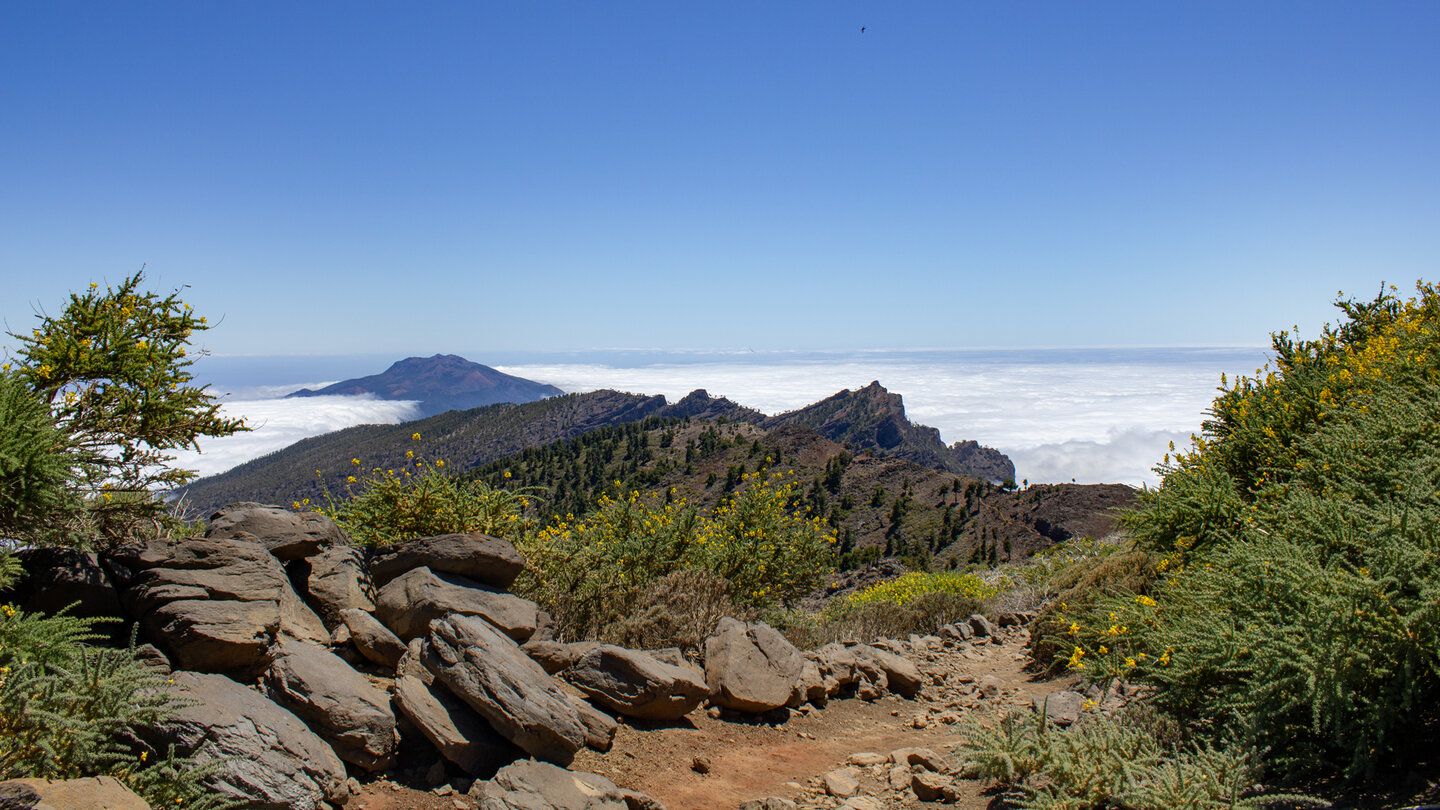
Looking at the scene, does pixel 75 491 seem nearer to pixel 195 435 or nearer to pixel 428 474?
pixel 195 435

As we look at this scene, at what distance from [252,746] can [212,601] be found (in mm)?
1621

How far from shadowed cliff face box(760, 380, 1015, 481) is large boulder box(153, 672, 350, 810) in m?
112

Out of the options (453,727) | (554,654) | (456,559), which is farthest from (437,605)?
(453,727)

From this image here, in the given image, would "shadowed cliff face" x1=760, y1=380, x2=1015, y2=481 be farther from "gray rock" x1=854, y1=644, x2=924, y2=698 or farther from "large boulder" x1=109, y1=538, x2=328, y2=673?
"large boulder" x1=109, y1=538, x2=328, y2=673

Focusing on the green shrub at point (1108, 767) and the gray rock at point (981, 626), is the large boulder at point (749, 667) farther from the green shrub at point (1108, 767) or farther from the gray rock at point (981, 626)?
the gray rock at point (981, 626)

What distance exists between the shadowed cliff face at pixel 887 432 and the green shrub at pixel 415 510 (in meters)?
108

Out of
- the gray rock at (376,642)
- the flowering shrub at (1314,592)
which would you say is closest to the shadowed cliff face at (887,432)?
the flowering shrub at (1314,592)

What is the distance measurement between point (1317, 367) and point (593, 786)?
1183 cm

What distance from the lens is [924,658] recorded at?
10406mm

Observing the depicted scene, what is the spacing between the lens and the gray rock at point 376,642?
6434mm

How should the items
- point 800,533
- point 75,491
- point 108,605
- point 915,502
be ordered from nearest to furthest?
point 108,605 → point 75,491 → point 800,533 → point 915,502

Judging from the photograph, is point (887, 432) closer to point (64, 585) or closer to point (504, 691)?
point (504, 691)

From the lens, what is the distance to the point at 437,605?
22.0 feet

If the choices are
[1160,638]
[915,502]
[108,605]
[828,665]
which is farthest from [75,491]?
[915,502]
